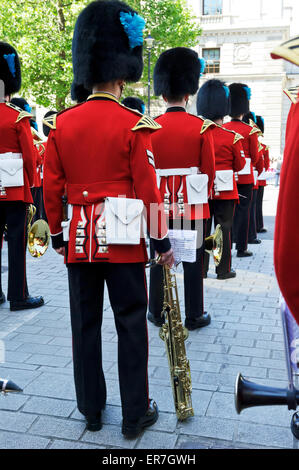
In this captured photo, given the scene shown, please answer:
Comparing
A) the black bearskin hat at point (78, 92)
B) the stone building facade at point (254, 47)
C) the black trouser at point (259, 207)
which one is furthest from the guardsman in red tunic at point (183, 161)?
the stone building facade at point (254, 47)

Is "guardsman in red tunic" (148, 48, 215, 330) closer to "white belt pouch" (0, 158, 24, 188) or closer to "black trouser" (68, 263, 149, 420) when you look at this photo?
"white belt pouch" (0, 158, 24, 188)

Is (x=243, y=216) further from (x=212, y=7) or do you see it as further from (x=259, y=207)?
(x=212, y=7)

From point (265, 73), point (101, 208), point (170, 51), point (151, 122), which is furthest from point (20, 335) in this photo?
point (265, 73)

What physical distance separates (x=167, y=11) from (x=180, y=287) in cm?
1928

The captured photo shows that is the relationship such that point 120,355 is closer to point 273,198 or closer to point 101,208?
point 101,208

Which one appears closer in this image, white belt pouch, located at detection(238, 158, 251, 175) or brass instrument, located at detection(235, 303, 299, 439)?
brass instrument, located at detection(235, 303, 299, 439)

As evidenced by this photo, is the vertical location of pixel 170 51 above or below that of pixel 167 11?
below

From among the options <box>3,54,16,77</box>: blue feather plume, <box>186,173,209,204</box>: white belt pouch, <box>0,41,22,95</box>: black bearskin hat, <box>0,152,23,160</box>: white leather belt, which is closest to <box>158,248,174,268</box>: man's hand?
<box>186,173,209,204</box>: white belt pouch

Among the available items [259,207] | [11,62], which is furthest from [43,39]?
[11,62]

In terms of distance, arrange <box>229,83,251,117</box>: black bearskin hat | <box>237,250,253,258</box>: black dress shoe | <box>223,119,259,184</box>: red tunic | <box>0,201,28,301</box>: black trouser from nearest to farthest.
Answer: <box>0,201,28,301</box>: black trouser
<box>223,119,259,184</box>: red tunic
<box>237,250,253,258</box>: black dress shoe
<box>229,83,251,117</box>: black bearskin hat

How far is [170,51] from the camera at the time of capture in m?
4.68

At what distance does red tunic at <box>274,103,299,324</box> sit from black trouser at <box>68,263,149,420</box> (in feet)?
4.98

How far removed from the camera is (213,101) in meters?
6.04

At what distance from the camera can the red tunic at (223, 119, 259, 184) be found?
726 cm
